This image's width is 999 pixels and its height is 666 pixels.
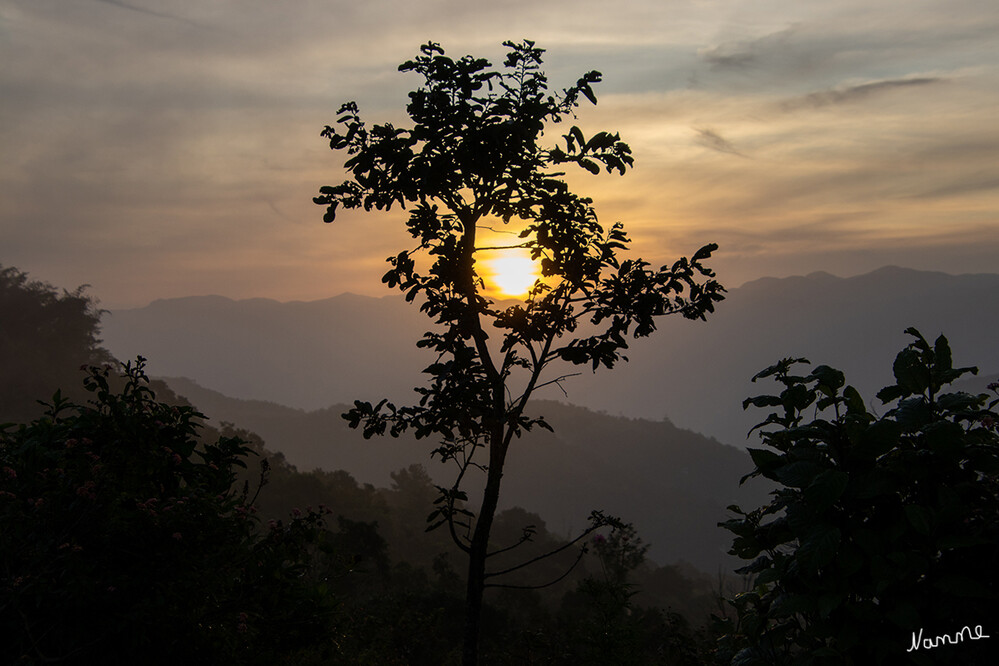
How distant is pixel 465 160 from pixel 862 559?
4.22 meters

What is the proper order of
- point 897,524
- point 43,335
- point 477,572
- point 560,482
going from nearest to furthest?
1. point 897,524
2. point 477,572
3. point 43,335
4. point 560,482

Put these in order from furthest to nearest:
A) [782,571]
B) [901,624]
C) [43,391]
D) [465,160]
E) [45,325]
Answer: [45,325]
[43,391]
[465,160]
[782,571]
[901,624]

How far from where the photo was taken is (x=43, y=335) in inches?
2504

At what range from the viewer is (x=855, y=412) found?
391 cm

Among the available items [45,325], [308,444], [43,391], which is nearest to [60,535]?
[43,391]

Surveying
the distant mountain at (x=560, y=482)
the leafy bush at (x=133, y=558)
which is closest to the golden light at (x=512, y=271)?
the leafy bush at (x=133, y=558)

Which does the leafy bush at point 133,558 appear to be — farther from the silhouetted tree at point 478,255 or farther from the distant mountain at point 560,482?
the distant mountain at point 560,482

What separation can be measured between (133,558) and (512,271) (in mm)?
3844

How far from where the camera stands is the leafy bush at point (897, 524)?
325cm

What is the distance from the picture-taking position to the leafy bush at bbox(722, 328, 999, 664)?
10.7 feet

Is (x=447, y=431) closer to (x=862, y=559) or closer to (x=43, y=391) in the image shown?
(x=862, y=559)

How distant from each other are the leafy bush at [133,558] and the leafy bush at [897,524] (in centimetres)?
325

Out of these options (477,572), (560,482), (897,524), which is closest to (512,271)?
(477,572)

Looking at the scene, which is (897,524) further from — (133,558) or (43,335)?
(43,335)
